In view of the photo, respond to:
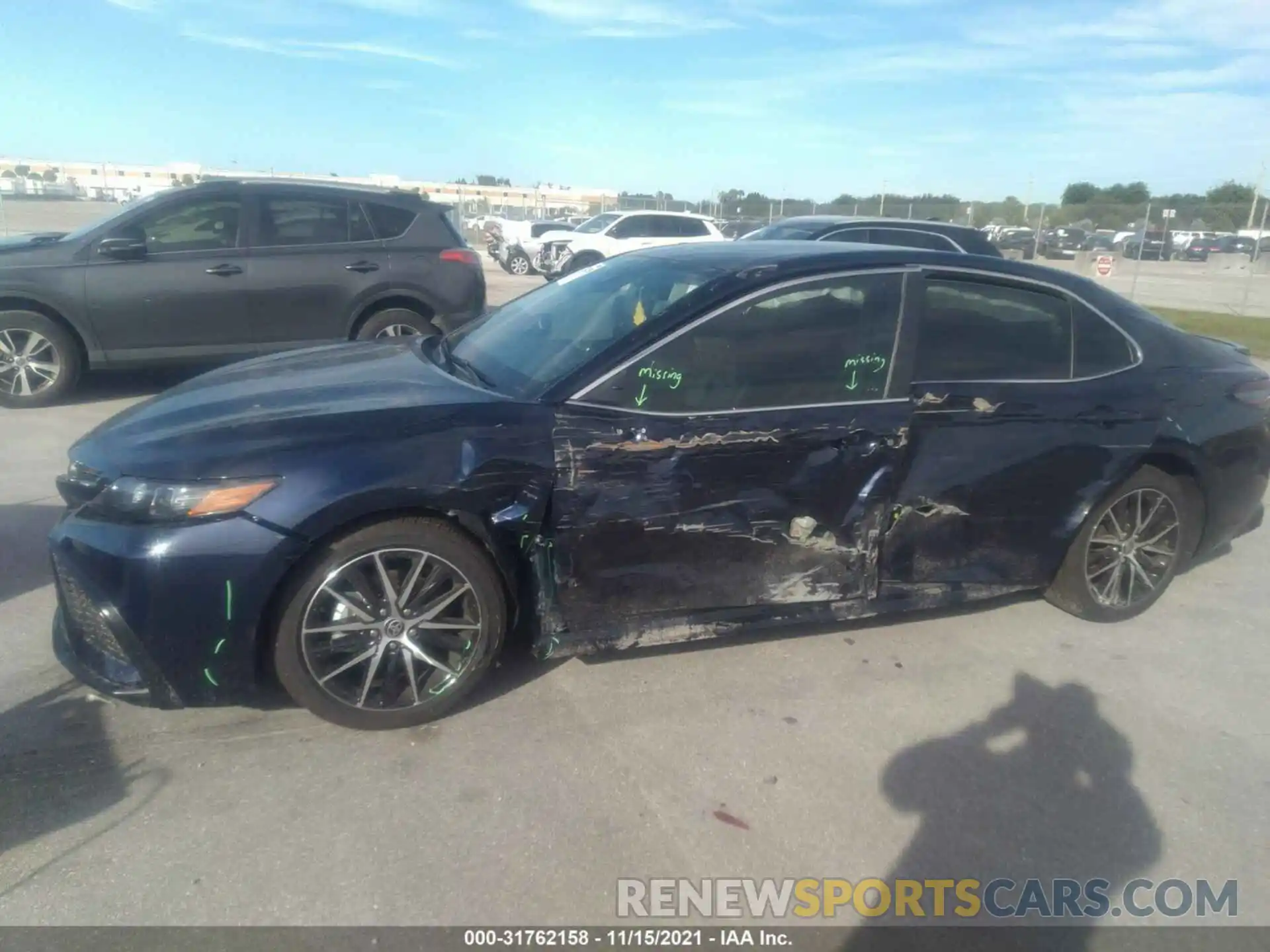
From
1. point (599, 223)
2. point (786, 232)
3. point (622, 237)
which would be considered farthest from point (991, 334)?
point (599, 223)

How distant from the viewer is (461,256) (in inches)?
328

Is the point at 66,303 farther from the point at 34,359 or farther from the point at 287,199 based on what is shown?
the point at 287,199

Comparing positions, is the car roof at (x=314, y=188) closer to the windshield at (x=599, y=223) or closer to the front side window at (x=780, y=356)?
the front side window at (x=780, y=356)

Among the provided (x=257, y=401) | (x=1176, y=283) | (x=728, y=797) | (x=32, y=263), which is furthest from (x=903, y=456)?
(x=1176, y=283)

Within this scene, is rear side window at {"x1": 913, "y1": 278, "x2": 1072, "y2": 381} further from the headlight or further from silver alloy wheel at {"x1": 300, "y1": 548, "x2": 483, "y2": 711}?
the headlight

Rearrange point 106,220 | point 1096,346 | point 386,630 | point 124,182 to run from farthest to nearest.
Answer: point 124,182 < point 106,220 < point 1096,346 < point 386,630

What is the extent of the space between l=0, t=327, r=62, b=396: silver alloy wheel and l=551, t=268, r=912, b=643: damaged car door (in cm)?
594

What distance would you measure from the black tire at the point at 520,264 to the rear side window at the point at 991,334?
20.5 metres

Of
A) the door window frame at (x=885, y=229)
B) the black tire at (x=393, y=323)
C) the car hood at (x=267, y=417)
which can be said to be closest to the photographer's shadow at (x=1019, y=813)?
the car hood at (x=267, y=417)

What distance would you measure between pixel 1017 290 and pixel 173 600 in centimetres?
350

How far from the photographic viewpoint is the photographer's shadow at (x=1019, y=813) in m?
2.57

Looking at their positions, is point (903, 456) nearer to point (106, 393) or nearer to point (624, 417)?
point (624, 417)

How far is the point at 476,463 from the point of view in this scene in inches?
124

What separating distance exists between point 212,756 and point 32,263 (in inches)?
229
